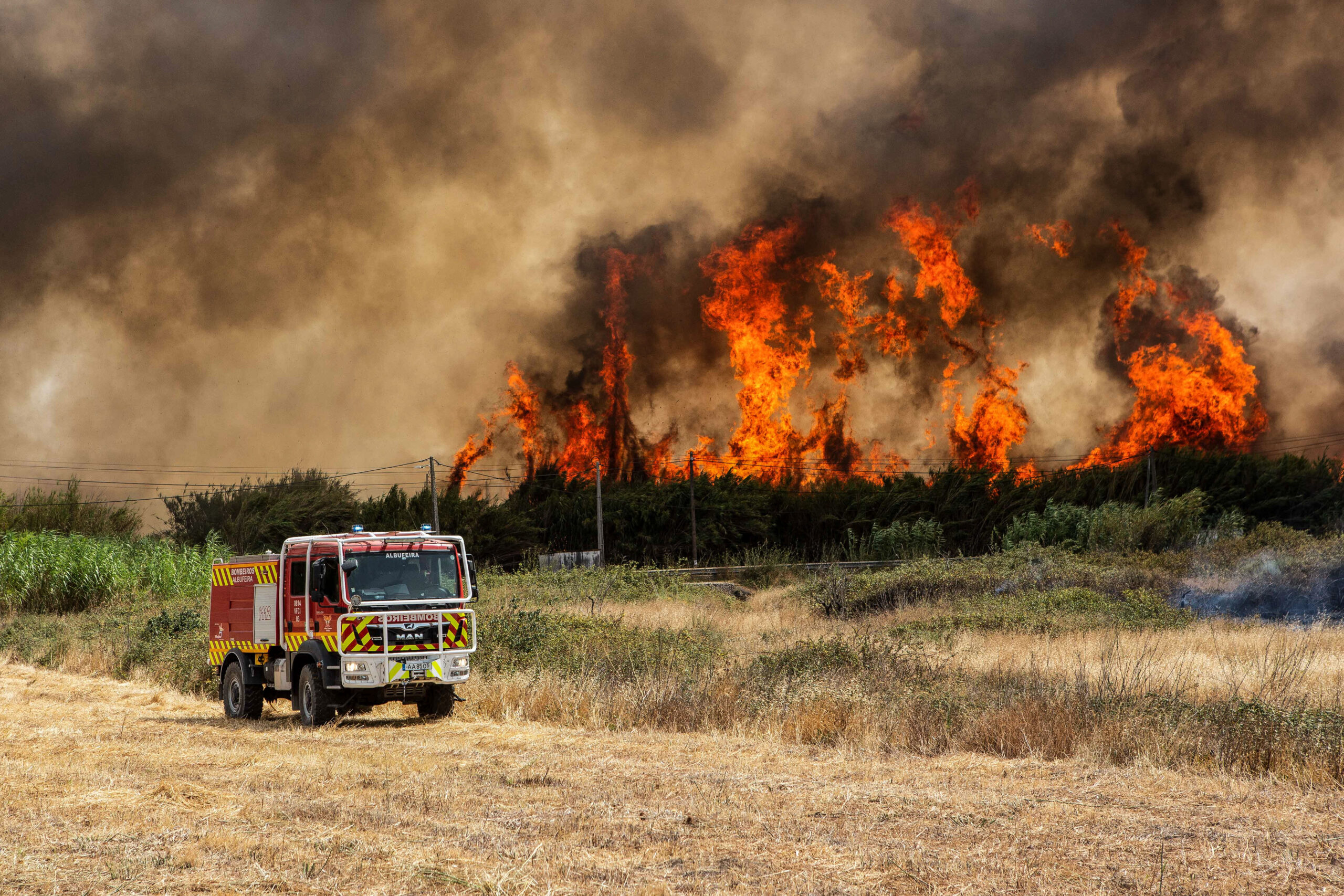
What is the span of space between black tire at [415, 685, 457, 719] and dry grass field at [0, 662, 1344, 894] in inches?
101

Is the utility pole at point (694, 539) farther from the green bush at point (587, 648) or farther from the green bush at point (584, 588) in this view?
the green bush at point (587, 648)

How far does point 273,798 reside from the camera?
368 inches

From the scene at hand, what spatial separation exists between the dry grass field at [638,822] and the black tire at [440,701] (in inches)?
101

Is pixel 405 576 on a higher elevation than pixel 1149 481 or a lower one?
lower

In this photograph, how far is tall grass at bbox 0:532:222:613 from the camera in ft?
117

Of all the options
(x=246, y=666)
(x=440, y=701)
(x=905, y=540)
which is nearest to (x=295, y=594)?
(x=246, y=666)

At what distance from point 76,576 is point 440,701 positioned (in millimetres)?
25962

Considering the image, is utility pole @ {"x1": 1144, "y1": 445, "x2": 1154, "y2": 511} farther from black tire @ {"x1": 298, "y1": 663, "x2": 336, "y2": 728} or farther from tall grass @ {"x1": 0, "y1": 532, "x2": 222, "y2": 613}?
black tire @ {"x1": 298, "y1": 663, "x2": 336, "y2": 728}

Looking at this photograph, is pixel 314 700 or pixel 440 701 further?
pixel 440 701

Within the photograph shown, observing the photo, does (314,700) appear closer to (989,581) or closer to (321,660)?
(321,660)

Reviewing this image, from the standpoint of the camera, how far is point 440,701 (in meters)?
15.8

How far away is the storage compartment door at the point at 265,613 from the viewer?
16453 mm

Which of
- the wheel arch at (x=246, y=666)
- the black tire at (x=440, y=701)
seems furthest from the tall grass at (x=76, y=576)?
the black tire at (x=440, y=701)

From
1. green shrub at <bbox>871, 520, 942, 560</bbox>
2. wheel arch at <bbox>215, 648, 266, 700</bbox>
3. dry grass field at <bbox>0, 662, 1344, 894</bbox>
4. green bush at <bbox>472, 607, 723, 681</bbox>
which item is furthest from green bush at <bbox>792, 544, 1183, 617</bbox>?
green shrub at <bbox>871, 520, 942, 560</bbox>
